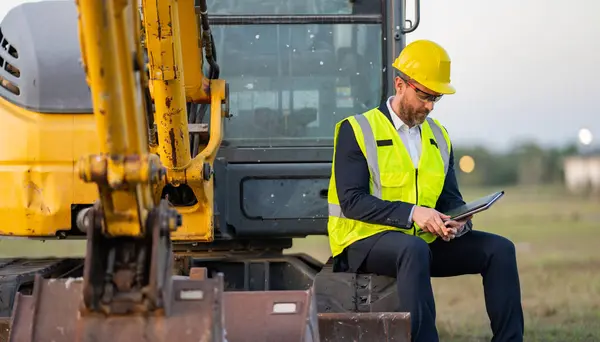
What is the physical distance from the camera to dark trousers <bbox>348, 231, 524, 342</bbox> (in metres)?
6.70

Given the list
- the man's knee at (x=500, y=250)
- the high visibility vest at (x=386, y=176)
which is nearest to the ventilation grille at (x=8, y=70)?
the high visibility vest at (x=386, y=176)

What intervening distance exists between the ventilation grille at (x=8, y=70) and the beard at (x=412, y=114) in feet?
7.25

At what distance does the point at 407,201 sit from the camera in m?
7.07

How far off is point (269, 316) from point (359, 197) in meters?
1.00

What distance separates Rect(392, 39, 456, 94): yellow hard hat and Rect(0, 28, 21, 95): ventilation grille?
2205 millimetres

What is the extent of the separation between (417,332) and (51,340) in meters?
1.82

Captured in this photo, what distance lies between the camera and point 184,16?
283 inches

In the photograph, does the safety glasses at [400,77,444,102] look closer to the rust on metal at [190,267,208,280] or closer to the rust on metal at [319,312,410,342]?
the rust on metal at [319,312,410,342]

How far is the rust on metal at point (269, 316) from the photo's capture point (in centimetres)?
611

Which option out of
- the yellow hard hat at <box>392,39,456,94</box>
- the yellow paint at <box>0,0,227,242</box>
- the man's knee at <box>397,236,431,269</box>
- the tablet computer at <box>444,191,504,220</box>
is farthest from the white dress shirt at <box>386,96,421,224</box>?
the yellow paint at <box>0,0,227,242</box>

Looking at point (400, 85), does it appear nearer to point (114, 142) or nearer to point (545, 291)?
point (114, 142)

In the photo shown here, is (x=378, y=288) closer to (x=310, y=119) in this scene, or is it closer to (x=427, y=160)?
(x=427, y=160)

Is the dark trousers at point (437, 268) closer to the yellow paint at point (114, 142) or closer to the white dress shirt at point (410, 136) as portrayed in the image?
the white dress shirt at point (410, 136)

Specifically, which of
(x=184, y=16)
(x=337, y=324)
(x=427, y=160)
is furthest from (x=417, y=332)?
(x=184, y=16)
